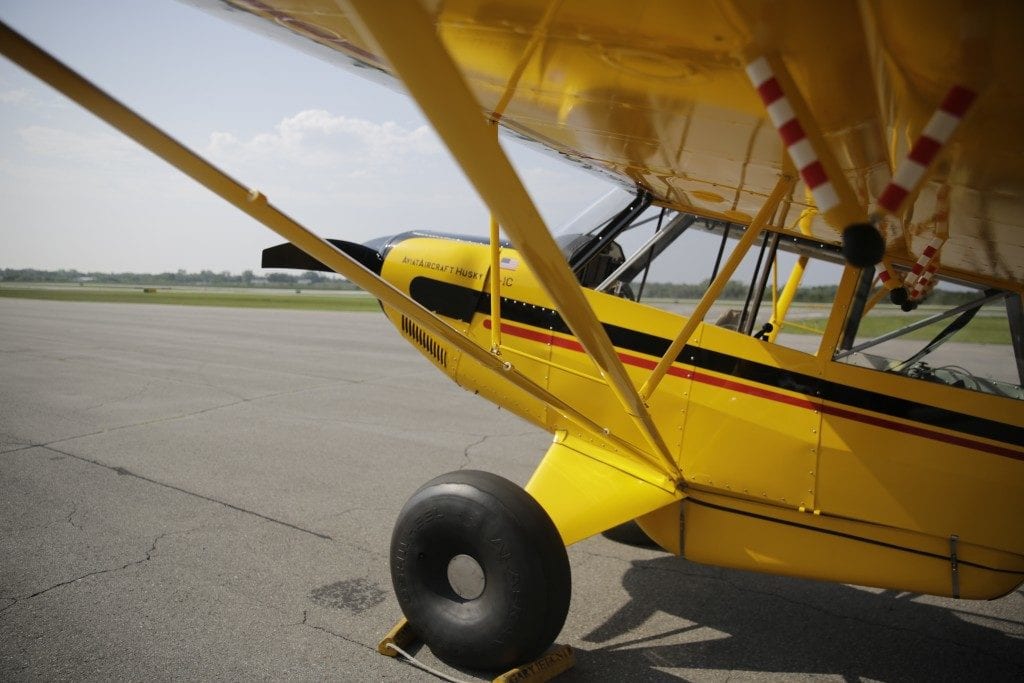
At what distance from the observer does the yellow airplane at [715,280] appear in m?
1.55

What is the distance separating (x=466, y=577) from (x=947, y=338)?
107 inches

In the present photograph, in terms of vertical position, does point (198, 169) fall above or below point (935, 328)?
above

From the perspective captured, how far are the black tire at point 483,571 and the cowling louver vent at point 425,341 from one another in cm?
123

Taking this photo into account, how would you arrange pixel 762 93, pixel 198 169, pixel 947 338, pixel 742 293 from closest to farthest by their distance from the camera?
pixel 762 93, pixel 198 169, pixel 947 338, pixel 742 293

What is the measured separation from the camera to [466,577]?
303cm

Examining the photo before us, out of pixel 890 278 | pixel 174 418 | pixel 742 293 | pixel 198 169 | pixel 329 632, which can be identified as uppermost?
pixel 198 169

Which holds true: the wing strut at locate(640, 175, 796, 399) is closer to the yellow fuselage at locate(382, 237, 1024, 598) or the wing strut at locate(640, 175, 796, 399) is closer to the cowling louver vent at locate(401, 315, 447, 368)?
the yellow fuselage at locate(382, 237, 1024, 598)

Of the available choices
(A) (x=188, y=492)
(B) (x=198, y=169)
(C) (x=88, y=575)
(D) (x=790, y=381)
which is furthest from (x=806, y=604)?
(A) (x=188, y=492)

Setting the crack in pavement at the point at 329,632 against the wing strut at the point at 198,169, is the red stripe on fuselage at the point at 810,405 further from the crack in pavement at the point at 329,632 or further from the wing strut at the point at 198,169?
the crack in pavement at the point at 329,632

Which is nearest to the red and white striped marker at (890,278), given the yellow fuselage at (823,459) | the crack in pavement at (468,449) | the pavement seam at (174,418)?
the yellow fuselage at (823,459)

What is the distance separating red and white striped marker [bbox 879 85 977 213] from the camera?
141cm

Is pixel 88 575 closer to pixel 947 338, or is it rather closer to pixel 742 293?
pixel 742 293

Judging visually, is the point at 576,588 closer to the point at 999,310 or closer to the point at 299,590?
the point at 299,590

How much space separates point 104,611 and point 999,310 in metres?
4.83
